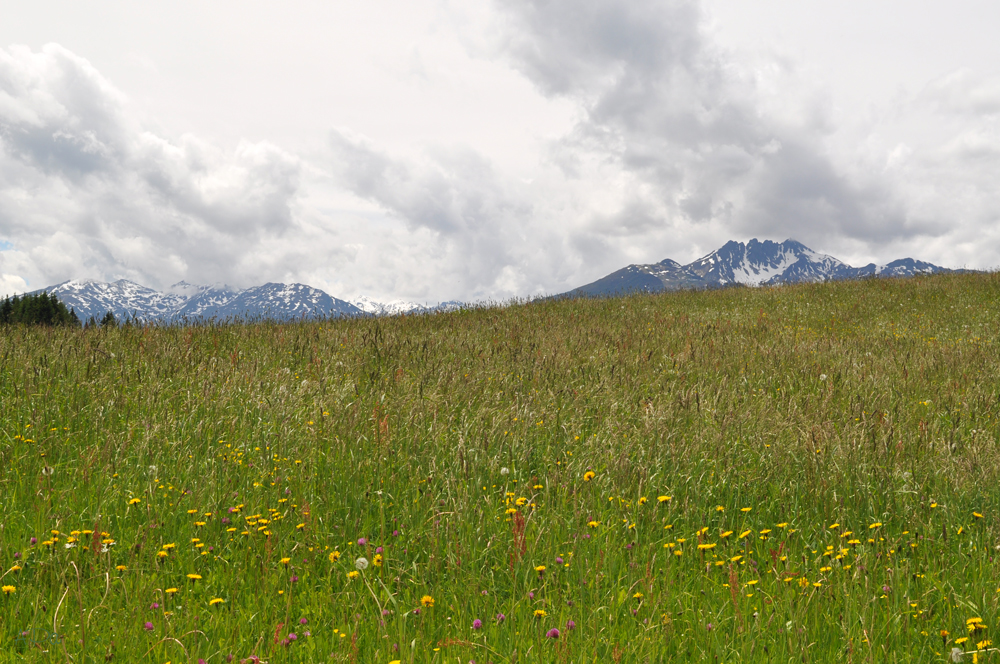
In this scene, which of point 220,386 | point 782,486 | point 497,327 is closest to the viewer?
point 782,486

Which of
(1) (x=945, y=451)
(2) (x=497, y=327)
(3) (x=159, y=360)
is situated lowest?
(1) (x=945, y=451)

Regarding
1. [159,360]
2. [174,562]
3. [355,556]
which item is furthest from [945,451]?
[159,360]

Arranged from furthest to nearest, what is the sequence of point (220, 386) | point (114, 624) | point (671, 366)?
point (671, 366) < point (220, 386) < point (114, 624)

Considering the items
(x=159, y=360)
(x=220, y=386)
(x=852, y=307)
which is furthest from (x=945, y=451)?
(x=852, y=307)

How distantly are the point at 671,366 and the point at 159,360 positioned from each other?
6669mm

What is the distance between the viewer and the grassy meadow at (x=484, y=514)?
2.32m

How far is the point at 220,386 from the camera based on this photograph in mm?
5523

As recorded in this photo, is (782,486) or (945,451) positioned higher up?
(945,451)

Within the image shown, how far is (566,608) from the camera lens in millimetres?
2449

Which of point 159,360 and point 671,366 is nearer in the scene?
point 159,360

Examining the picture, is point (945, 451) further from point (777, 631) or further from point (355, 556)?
point (355, 556)

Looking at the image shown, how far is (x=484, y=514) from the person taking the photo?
334 cm

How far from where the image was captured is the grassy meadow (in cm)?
232

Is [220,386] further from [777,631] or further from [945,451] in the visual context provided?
[945,451]
